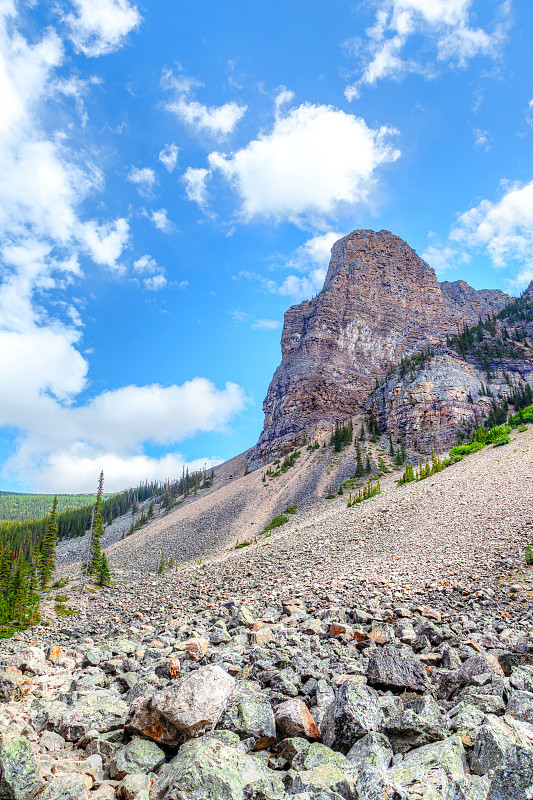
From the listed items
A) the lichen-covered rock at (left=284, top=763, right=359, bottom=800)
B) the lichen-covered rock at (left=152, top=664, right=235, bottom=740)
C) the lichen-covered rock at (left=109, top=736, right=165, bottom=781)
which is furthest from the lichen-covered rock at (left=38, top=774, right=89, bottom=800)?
the lichen-covered rock at (left=284, top=763, right=359, bottom=800)

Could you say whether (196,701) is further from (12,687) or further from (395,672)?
(12,687)

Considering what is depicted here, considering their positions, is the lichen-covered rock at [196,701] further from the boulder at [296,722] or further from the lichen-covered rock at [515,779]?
the lichen-covered rock at [515,779]

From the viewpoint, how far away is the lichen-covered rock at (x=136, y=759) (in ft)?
16.3

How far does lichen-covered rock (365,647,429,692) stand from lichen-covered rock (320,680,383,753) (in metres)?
1.14

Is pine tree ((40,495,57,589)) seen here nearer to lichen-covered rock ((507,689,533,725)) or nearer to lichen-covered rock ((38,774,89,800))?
lichen-covered rock ((38,774,89,800))

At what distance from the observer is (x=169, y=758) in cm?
529

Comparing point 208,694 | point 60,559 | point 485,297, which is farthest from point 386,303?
point 208,694

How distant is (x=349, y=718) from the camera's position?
5.24 m

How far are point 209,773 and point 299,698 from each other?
249 centimetres

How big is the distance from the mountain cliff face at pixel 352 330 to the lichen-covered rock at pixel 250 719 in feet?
340

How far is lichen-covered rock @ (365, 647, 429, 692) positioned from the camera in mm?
6723

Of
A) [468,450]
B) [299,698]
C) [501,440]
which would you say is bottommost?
[299,698]

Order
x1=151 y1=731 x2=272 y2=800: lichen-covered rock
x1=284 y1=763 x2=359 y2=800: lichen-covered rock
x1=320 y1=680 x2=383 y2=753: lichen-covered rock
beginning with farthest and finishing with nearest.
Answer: x1=320 y1=680 x2=383 y2=753: lichen-covered rock → x1=151 y1=731 x2=272 y2=800: lichen-covered rock → x1=284 y1=763 x2=359 y2=800: lichen-covered rock

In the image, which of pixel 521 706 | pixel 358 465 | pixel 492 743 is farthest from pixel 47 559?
pixel 358 465
